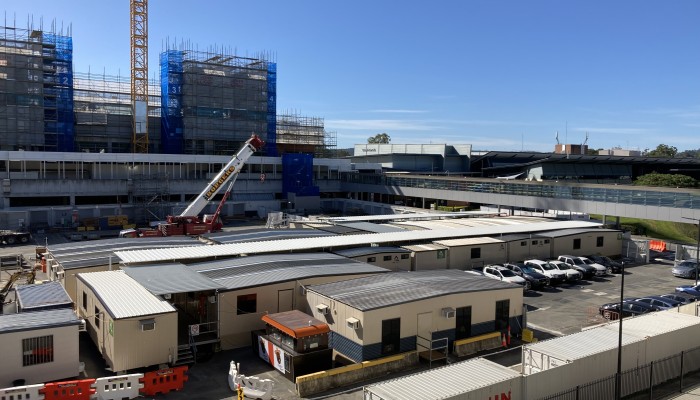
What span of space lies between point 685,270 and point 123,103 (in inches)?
2803

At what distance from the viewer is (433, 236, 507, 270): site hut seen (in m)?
33.2

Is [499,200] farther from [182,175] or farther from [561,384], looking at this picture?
[561,384]

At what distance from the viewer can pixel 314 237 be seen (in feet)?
111

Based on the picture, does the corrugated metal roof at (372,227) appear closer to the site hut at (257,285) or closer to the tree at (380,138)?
the site hut at (257,285)

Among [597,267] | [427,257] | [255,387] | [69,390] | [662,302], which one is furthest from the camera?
[597,267]

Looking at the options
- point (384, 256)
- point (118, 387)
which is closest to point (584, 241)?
point (384, 256)

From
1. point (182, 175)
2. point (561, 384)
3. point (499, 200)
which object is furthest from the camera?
point (182, 175)

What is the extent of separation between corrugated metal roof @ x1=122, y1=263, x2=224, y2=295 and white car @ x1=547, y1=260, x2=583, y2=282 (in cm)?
2114

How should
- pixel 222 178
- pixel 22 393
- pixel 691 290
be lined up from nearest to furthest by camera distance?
1. pixel 22 393
2. pixel 691 290
3. pixel 222 178

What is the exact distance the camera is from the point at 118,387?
16.3 m

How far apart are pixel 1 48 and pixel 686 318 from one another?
7156 centimetres

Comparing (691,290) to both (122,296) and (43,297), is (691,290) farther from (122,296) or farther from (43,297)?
(43,297)

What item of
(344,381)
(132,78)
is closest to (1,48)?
(132,78)

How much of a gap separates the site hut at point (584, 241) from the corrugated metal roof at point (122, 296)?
2585 cm
